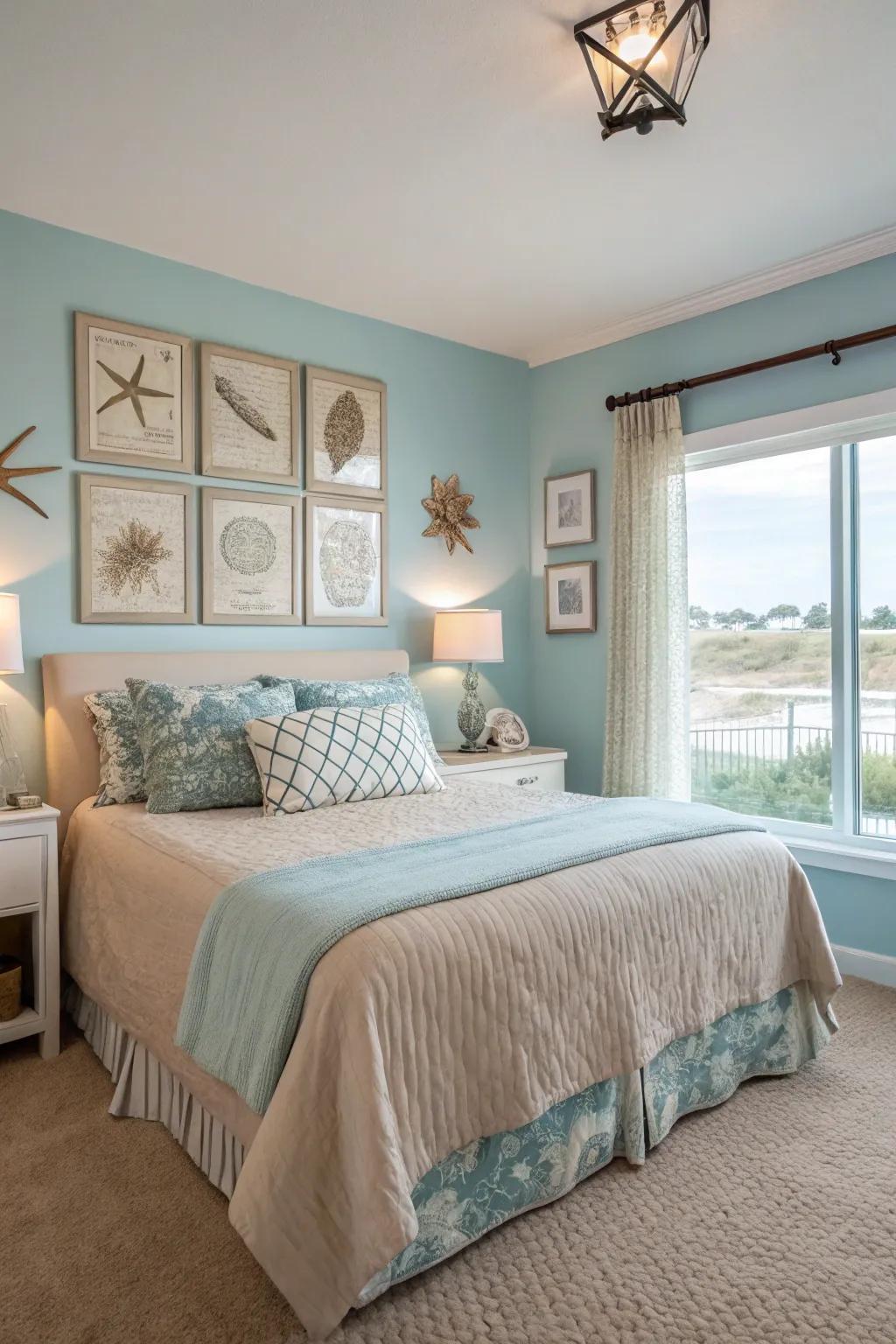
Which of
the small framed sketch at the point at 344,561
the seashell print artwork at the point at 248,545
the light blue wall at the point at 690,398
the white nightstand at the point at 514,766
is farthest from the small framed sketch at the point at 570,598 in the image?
the seashell print artwork at the point at 248,545

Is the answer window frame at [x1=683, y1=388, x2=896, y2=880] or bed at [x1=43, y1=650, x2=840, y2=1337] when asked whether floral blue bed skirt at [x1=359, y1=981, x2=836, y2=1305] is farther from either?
window frame at [x1=683, y1=388, x2=896, y2=880]

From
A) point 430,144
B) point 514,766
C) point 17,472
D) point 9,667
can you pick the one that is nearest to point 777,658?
point 514,766

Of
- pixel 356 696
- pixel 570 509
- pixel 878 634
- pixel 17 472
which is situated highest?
pixel 570 509

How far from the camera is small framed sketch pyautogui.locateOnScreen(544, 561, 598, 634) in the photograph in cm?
419

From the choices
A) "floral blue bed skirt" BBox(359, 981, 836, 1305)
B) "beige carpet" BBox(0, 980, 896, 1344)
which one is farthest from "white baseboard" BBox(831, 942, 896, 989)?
"beige carpet" BBox(0, 980, 896, 1344)

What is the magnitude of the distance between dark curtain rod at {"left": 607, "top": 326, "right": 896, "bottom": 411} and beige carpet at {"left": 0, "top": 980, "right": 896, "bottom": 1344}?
2.50 meters

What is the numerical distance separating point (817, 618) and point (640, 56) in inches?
84.7

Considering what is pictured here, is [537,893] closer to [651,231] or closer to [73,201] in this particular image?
[651,231]

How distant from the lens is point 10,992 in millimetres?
2529

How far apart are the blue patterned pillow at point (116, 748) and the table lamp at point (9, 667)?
0.25 meters

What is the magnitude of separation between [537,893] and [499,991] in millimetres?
238

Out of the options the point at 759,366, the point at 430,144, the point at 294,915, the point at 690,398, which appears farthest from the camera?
the point at 690,398

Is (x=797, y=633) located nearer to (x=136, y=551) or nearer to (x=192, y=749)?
(x=192, y=749)

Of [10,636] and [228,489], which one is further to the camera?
[228,489]
